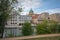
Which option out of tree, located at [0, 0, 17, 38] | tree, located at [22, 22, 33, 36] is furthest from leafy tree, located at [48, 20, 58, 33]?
tree, located at [0, 0, 17, 38]

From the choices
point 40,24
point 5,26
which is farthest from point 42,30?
point 5,26

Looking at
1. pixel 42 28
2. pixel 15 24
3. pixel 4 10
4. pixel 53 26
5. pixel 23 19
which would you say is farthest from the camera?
pixel 53 26

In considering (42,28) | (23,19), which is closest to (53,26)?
(42,28)

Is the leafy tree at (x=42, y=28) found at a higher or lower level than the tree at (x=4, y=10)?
lower

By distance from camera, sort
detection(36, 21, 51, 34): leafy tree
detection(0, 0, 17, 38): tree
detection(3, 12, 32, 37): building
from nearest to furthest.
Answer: detection(0, 0, 17, 38): tree < detection(3, 12, 32, 37): building < detection(36, 21, 51, 34): leafy tree

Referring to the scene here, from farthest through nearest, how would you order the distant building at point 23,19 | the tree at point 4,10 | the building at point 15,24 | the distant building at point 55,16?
the distant building at point 55,16 → the distant building at point 23,19 → the building at point 15,24 → the tree at point 4,10

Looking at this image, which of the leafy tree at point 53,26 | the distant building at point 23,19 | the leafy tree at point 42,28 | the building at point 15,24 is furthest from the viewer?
the leafy tree at point 53,26

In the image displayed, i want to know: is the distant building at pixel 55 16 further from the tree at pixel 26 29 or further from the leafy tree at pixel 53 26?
the tree at pixel 26 29

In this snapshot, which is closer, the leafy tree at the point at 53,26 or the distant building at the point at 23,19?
the distant building at the point at 23,19

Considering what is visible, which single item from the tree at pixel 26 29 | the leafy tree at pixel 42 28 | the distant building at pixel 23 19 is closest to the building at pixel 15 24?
the distant building at pixel 23 19

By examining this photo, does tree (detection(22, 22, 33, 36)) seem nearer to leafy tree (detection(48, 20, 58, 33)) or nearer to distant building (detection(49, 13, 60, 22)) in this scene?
leafy tree (detection(48, 20, 58, 33))

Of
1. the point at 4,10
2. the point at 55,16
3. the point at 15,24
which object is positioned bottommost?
the point at 15,24

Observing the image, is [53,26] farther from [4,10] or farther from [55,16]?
[4,10]

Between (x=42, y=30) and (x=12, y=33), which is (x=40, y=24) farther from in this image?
(x=12, y=33)
